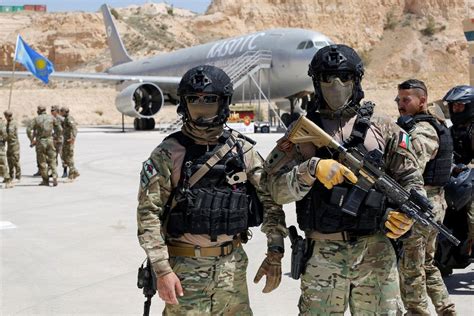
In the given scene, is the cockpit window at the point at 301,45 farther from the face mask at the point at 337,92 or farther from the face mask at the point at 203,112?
the face mask at the point at 203,112

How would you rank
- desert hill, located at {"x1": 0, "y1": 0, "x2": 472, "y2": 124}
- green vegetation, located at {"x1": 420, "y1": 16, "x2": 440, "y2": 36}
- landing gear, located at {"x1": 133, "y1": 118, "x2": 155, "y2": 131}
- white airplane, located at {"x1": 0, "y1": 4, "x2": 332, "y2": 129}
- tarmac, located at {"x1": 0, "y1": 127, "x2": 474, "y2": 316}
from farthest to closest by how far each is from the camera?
green vegetation, located at {"x1": 420, "y1": 16, "x2": 440, "y2": 36} → desert hill, located at {"x1": 0, "y1": 0, "x2": 472, "y2": 124} → landing gear, located at {"x1": 133, "y1": 118, "x2": 155, "y2": 131} → white airplane, located at {"x1": 0, "y1": 4, "x2": 332, "y2": 129} → tarmac, located at {"x1": 0, "y1": 127, "x2": 474, "y2": 316}

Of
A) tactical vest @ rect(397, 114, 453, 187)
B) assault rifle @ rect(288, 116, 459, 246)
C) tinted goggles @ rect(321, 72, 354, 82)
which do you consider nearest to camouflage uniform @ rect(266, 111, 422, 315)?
assault rifle @ rect(288, 116, 459, 246)

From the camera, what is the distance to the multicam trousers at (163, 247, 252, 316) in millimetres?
3084

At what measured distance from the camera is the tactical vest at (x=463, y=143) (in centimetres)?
503

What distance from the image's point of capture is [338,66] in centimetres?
320

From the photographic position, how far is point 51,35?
73188 mm

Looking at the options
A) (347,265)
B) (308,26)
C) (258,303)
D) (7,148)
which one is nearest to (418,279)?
(347,265)

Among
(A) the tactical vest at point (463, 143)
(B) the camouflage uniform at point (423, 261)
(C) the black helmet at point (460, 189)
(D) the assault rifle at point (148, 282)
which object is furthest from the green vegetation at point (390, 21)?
(D) the assault rifle at point (148, 282)

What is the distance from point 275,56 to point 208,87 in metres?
22.5

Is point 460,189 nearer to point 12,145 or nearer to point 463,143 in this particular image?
point 463,143

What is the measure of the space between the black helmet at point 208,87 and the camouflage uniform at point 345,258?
0.33 m

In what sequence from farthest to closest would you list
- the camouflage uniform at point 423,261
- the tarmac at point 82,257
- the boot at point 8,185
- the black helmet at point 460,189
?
1. the boot at point 8,185
2. the tarmac at point 82,257
3. the black helmet at point 460,189
4. the camouflage uniform at point 423,261

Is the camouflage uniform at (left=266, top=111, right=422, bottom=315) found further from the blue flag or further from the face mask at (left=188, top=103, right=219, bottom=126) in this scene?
the blue flag

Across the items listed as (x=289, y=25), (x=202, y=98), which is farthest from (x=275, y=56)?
(x=289, y=25)
